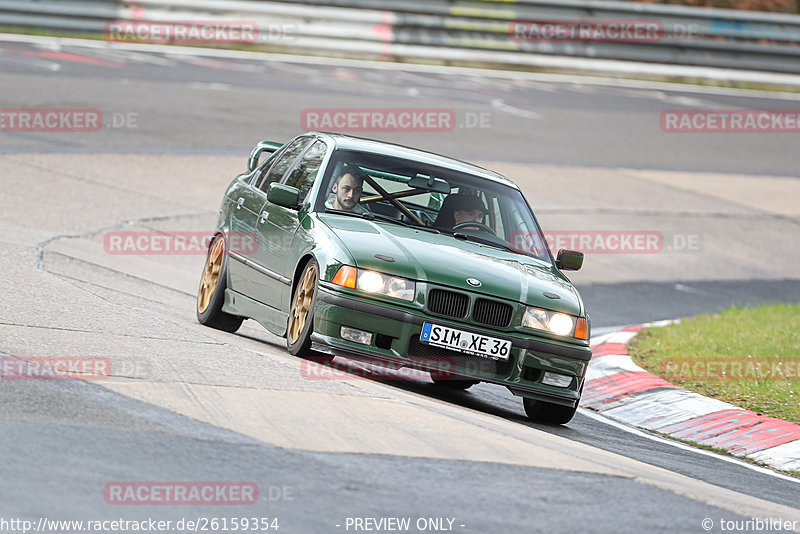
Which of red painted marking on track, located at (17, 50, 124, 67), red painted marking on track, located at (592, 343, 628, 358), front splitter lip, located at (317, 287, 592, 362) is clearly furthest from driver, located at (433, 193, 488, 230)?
red painted marking on track, located at (17, 50, 124, 67)

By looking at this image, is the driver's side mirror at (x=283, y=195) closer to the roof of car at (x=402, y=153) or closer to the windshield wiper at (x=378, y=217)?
the windshield wiper at (x=378, y=217)

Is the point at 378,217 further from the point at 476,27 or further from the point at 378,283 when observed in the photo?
the point at 476,27

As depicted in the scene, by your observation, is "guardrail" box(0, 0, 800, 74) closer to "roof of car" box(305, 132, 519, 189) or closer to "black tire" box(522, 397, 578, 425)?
"roof of car" box(305, 132, 519, 189)

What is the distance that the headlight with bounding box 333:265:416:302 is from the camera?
26.3 feet

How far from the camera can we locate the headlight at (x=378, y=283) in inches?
316

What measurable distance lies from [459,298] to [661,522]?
2.71 m

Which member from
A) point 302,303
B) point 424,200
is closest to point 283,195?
point 302,303

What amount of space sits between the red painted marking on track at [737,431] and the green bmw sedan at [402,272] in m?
1.11

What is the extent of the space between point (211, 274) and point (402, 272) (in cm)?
Answer: 269

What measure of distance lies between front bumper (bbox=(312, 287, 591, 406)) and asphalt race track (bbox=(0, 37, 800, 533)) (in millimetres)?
225

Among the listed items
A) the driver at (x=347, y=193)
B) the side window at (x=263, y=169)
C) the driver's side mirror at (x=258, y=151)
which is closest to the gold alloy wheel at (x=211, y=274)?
the side window at (x=263, y=169)

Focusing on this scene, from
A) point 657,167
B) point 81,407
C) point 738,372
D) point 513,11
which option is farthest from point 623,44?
point 81,407

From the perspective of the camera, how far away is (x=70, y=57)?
944 inches

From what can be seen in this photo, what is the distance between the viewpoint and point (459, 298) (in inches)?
318
